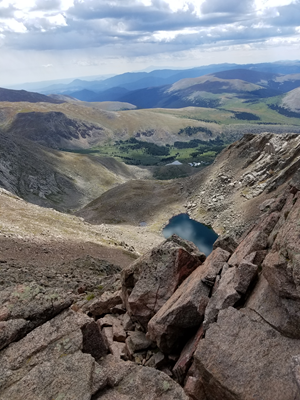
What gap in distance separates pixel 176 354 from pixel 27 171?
14712cm

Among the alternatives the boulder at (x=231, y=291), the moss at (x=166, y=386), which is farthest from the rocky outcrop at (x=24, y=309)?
the boulder at (x=231, y=291)

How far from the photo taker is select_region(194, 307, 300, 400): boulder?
14125 millimetres

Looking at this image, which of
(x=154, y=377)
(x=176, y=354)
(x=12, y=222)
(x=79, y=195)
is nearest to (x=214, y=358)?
(x=154, y=377)

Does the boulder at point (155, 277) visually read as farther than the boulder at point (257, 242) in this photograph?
Yes

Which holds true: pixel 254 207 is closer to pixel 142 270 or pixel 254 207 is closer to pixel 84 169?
pixel 142 270

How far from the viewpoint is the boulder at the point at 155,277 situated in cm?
2402

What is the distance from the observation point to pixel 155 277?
83.1 feet

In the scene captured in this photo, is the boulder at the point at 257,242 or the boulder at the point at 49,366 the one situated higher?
the boulder at the point at 257,242

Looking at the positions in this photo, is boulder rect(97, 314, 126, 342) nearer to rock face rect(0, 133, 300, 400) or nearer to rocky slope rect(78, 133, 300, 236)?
rock face rect(0, 133, 300, 400)

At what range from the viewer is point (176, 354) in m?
20.1

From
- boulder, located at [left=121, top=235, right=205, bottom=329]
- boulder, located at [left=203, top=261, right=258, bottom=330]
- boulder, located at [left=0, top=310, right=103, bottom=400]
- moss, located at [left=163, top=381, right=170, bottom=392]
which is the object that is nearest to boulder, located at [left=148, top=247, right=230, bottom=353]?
boulder, located at [left=203, top=261, right=258, bottom=330]

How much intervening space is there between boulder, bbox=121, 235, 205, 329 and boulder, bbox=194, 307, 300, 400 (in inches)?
291

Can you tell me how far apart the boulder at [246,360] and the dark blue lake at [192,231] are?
221 feet

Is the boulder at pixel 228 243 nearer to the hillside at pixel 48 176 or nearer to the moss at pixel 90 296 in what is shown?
the moss at pixel 90 296
